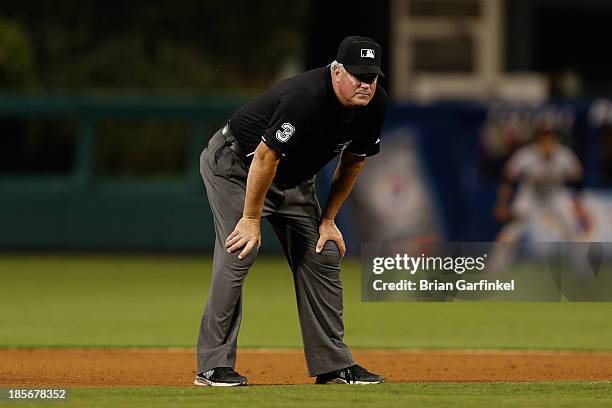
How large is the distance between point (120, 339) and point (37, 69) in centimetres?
1774

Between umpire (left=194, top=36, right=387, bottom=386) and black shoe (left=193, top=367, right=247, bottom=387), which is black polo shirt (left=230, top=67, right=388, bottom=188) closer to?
umpire (left=194, top=36, right=387, bottom=386)

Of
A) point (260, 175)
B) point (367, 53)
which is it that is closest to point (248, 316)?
point (260, 175)

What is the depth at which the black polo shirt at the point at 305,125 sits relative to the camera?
6.72 m

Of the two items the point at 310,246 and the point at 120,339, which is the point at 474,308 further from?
the point at 310,246

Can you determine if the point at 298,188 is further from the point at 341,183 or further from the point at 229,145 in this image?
the point at 229,145

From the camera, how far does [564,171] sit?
17.2 m

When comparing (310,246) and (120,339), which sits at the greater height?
(310,246)

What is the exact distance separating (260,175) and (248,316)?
223 inches

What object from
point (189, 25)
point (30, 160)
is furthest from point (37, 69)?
point (30, 160)

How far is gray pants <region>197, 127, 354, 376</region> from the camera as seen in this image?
23.0ft

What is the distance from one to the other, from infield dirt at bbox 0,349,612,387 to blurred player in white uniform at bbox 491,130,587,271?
24.5 feet

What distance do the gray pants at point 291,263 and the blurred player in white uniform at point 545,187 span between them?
33.4ft

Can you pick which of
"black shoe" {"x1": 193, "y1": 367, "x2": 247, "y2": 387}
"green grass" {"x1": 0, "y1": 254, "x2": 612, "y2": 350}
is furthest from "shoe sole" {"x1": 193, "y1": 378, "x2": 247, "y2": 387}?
"green grass" {"x1": 0, "y1": 254, "x2": 612, "y2": 350}

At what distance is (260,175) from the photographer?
266 inches
